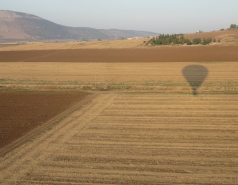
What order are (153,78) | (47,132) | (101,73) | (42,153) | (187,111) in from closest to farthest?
(42,153), (47,132), (187,111), (153,78), (101,73)

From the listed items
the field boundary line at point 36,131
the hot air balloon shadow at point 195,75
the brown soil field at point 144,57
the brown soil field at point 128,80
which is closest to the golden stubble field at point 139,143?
the field boundary line at point 36,131

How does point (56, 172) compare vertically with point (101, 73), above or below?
below

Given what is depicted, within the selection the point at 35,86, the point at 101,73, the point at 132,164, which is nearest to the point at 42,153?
the point at 132,164

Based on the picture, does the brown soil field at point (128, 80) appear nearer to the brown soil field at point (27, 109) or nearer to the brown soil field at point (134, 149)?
the brown soil field at point (27, 109)

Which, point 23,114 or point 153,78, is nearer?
point 23,114

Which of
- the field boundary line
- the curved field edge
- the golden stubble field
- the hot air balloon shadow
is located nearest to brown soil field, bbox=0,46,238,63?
the hot air balloon shadow

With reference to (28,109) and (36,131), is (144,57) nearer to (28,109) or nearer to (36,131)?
(28,109)

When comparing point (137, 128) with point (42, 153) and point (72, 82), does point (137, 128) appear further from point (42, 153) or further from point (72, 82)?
point (72, 82)
